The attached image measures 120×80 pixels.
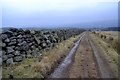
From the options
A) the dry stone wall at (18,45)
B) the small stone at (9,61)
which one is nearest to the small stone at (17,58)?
the dry stone wall at (18,45)

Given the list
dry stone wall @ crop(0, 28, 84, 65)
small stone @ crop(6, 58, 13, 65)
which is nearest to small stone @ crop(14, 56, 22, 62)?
dry stone wall @ crop(0, 28, 84, 65)

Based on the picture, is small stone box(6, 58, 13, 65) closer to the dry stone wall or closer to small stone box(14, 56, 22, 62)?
the dry stone wall

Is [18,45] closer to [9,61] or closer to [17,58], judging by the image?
[17,58]

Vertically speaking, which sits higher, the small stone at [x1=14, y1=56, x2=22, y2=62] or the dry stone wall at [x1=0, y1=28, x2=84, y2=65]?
the dry stone wall at [x1=0, y1=28, x2=84, y2=65]

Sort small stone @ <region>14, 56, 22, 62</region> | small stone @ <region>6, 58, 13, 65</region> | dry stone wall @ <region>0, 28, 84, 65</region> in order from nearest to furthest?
small stone @ <region>6, 58, 13, 65</region>
dry stone wall @ <region>0, 28, 84, 65</region>
small stone @ <region>14, 56, 22, 62</region>

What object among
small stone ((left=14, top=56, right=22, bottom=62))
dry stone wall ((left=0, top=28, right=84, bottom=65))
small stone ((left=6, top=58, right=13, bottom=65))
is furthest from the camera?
small stone ((left=14, top=56, right=22, bottom=62))

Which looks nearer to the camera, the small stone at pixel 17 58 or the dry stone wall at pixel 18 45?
the dry stone wall at pixel 18 45

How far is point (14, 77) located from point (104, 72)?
5264 mm

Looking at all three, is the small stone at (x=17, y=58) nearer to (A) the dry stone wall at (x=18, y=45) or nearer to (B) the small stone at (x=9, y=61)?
(A) the dry stone wall at (x=18, y=45)

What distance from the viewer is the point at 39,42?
21.7 meters

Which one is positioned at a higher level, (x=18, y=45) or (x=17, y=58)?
(x=18, y=45)

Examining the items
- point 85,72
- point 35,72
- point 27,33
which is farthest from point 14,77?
point 27,33

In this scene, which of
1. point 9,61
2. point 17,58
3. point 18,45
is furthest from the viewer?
point 18,45

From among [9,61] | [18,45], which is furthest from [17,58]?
[18,45]
